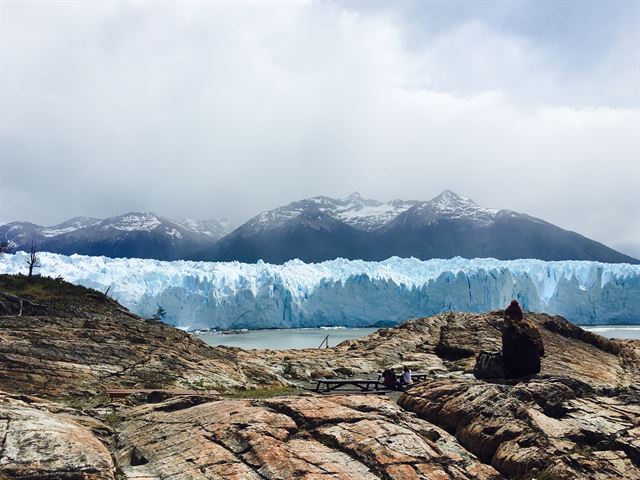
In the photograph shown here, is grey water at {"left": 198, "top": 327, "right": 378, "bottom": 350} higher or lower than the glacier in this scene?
lower

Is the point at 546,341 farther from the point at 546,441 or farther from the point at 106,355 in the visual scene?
the point at 106,355

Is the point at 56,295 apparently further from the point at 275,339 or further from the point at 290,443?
the point at 275,339

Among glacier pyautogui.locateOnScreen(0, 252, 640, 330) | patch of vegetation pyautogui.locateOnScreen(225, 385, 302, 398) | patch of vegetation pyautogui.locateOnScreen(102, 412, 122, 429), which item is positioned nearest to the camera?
patch of vegetation pyautogui.locateOnScreen(102, 412, 122, 429)

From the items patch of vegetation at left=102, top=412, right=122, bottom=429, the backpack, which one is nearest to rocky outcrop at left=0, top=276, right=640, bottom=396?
patch of vegetation at left=102, top=412, right=122, bottom=429

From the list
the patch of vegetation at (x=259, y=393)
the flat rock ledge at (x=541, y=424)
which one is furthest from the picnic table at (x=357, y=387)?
the flat rock ledge at (x=541, y=424)

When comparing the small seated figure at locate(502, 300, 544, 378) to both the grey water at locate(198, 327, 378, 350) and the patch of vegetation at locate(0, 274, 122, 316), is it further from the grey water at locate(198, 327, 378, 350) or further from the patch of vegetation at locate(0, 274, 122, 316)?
the grey water at locate(198, 327, 378, 350)

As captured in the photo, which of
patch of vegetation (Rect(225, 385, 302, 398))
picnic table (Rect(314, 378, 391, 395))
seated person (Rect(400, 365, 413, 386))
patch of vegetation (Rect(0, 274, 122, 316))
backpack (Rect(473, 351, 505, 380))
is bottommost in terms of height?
patch of vegetation (Rect(225, 385, 302, 398))

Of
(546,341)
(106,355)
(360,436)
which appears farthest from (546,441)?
(546,341)
